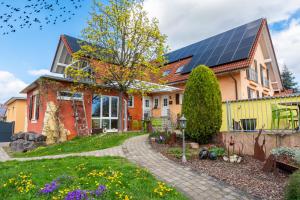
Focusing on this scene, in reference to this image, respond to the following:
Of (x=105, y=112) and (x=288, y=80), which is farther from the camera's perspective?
(x=288, y=80)

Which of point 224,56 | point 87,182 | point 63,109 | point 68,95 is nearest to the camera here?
point 87,182

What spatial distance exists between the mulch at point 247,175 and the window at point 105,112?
8.40 m

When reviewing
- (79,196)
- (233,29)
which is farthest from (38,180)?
(233,29)

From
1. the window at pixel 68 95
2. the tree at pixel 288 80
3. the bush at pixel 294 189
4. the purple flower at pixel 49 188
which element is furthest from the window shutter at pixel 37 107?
the tree at pixel 288 80

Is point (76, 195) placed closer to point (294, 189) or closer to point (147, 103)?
point (294, 189)

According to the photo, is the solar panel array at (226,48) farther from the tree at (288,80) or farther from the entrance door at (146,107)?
the tree at (288,80)

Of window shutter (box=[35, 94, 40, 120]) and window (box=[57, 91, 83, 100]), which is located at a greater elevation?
window (box=[57, 91, 83, 100])

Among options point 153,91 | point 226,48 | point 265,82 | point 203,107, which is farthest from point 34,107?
point 265,82

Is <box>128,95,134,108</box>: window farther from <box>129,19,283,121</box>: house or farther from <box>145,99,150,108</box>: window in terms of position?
<box>145,99,150,108</box>: window

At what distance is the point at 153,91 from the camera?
17.0m

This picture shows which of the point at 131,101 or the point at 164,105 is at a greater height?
the point at 131,101

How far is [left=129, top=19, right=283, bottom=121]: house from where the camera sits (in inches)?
597

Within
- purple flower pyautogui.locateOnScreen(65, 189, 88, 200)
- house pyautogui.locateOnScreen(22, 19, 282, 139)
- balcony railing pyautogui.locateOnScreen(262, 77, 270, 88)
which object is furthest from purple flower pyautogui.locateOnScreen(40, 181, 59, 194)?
balcony railing pyautogui.locateOnScreen(262, 77, 270, 88)

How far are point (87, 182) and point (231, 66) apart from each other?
43.1 ft
